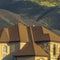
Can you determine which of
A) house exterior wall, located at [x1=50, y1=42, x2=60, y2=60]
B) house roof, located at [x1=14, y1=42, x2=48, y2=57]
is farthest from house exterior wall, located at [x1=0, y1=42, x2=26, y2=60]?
house exterior wall, located at [x1=50, y1=42, x2=60, y2=60]

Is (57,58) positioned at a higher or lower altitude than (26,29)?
lower

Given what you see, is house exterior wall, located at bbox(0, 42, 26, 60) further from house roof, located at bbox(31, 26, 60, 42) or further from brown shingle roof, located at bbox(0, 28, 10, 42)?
house roof, located at bbox(31, 26, 60, 42)

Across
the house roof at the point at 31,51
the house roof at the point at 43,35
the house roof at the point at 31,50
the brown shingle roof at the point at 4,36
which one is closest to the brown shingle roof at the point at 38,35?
the house roof at the point at 43,35

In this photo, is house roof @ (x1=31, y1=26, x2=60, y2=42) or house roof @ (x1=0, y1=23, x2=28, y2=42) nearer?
house roof @ (x1=31, y1=26, x2=60, y2=42)

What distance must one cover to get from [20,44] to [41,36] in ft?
17.8

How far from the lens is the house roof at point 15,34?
90.1 m

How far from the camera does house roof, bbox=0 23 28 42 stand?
90.1 meters

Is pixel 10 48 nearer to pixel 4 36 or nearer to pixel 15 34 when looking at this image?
pixel 4 36

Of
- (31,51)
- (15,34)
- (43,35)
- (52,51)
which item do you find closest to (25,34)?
(15,34)

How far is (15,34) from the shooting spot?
91.4 metres

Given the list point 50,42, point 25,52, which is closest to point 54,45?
point 50,42

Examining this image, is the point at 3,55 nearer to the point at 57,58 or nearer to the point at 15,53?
the point at 15,53

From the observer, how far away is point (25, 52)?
8644 centimetres

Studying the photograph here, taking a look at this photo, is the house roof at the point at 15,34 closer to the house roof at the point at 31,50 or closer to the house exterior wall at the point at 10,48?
the house exterior wall at the point at 10,48
